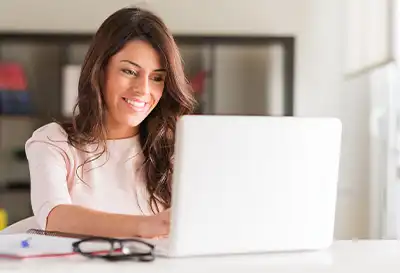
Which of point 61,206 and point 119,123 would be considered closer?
point 61,206

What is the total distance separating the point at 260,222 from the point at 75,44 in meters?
3.45

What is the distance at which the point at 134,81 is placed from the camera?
180 centimetres

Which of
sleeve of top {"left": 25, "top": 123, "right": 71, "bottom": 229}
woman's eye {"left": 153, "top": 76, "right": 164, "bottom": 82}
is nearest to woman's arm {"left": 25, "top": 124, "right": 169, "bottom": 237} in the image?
sleeve of top {"left": 25, "top": 123, "right": 71, "bottom": 229}

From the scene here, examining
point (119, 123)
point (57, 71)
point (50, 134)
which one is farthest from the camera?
point (57, 71)

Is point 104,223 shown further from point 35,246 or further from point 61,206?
point 35,246

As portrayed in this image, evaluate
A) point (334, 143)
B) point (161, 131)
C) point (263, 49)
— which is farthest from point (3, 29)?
point (334, 143)

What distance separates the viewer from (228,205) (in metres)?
1.12

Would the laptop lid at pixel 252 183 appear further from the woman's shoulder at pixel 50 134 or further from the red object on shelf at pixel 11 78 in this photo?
the red object on shelf at pixel 11 78

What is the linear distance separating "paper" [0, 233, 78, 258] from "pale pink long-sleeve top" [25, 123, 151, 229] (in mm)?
433

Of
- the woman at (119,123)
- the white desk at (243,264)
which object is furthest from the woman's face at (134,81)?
the white desk at (243,264)

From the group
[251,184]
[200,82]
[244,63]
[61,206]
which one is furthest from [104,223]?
[244,63]

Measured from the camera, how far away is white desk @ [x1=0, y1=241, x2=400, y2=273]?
98 cm

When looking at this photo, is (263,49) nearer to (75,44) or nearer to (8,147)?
(75,44)

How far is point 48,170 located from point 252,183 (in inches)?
26.8
